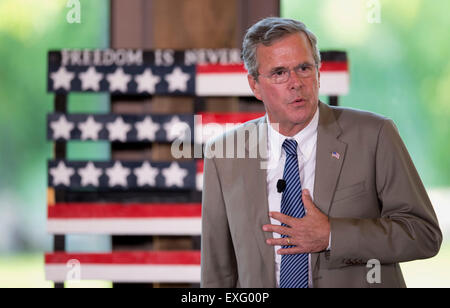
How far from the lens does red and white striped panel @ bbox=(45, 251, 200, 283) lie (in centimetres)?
320

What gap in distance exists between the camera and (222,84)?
10.5 feet

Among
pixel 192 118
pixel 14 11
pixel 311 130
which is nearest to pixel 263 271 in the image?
pixel 311 130

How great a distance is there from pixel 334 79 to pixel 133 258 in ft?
5.62

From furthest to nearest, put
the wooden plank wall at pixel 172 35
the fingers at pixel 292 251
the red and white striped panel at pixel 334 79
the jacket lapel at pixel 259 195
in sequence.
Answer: the wooden plank wall at pixel 172 35
the red and white striped panel at pixel 334 79
the jacket lapel at pixel 259 195
the fingers at pixel 292 251

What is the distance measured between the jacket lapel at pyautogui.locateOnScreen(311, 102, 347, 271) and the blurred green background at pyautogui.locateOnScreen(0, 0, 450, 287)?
75.7 inches

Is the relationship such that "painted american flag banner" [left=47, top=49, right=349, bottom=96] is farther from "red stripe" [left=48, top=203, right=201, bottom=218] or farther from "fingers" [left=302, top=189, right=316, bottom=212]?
"fingers" [left=302, top=189, right=316, bottom=212]

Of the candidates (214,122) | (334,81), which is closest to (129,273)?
(214,122)

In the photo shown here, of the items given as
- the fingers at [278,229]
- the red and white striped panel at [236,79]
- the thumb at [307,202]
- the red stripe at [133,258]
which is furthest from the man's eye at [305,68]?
the red stripe at [133,258]

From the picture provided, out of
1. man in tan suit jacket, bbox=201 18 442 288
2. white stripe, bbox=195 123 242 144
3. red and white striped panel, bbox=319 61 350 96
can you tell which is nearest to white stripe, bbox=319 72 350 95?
red and white striped panel, bbox=319 61 350 96

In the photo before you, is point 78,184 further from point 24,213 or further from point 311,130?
point 311,130

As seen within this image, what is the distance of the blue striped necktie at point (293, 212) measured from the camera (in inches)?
58.4

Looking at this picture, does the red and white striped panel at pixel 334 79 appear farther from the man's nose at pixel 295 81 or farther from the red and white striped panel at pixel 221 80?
the man's nose at pixel 295 81

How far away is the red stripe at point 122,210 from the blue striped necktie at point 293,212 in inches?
67.7
